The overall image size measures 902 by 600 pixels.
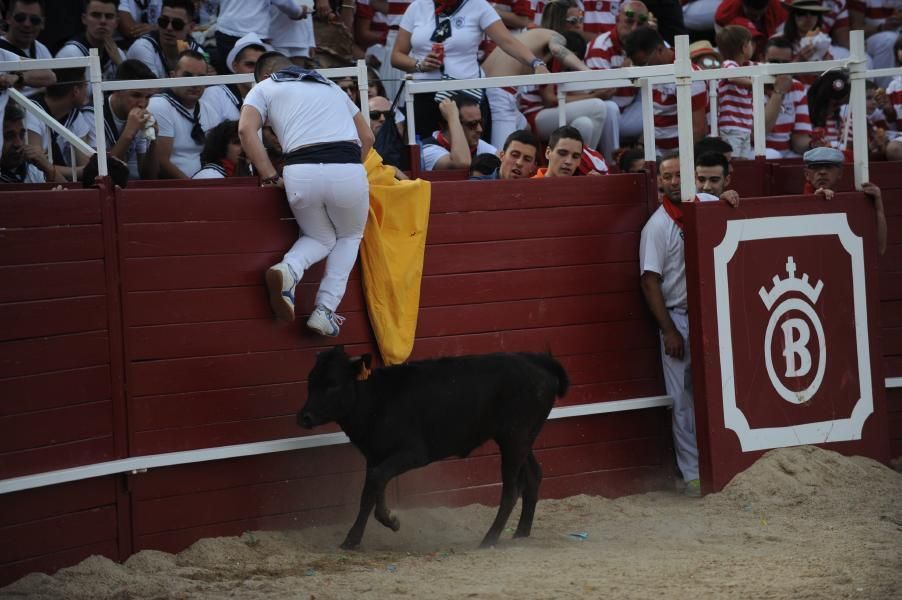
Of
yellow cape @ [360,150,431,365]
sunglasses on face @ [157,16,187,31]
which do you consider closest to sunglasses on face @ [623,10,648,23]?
sunglasses on face @ [157,16,187,31]

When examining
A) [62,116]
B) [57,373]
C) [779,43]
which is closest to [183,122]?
[62,116]

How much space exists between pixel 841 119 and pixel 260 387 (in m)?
7.01

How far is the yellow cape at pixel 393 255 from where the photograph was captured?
275 inches

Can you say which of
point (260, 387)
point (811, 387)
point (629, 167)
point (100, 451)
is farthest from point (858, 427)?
point (100, 451)

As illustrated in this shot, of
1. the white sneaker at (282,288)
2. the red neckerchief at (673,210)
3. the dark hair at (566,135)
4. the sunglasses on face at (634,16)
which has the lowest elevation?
the white sneaker at (282,288)

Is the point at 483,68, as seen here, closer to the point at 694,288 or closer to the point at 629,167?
the point at 629,167

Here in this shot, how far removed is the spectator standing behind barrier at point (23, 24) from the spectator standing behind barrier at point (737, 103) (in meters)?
5.17

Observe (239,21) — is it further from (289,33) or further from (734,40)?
(734,40)

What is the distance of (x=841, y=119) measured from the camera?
38.9 ft

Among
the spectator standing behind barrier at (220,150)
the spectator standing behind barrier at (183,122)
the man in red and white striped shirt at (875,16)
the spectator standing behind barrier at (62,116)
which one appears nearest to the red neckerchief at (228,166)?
the spectator standing behind barrier at (220,150)

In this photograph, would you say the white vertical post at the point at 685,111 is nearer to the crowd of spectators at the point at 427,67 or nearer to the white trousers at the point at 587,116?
the crowd of spectators at the point at 427,67

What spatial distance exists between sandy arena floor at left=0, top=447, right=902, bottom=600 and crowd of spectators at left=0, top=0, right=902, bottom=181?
224cm

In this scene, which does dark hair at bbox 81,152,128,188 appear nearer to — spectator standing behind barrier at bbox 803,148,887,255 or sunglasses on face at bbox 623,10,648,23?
spectator standing behind barrier at bbox 803,148,887,255

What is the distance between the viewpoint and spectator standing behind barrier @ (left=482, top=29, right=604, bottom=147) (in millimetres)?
9555
